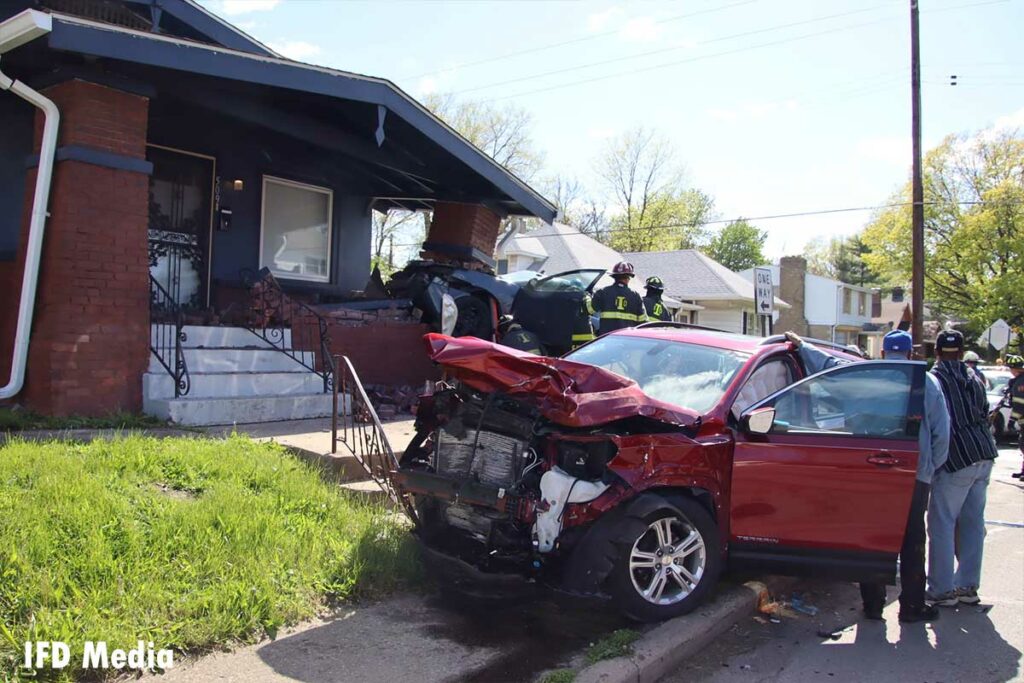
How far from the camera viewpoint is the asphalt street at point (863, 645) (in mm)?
4055

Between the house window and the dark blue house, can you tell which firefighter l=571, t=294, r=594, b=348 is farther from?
the house window

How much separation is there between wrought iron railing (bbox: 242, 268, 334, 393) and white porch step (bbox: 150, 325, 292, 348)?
0.01m

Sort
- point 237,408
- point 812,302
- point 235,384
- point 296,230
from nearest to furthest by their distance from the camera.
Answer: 1. point 237,408
2. point 235,384
3. point 296,230
4. point 812,302

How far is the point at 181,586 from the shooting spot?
150 inches

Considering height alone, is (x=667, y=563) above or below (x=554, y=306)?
below

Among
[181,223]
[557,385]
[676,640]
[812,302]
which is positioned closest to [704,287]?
[812,302]

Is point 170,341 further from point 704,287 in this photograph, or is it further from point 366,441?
point 704,287

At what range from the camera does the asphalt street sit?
4.05m

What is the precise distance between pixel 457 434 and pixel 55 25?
520 cm

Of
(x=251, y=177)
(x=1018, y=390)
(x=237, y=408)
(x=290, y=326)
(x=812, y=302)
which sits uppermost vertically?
(x=812, y=302)

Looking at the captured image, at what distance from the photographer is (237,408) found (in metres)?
8.02

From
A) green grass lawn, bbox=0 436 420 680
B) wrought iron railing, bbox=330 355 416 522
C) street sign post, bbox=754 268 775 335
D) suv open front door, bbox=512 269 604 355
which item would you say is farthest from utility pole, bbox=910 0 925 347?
green grass lawn, bbox=0 436 420 680

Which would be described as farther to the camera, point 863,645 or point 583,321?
point 583,321

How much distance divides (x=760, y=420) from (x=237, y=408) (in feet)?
18.4
